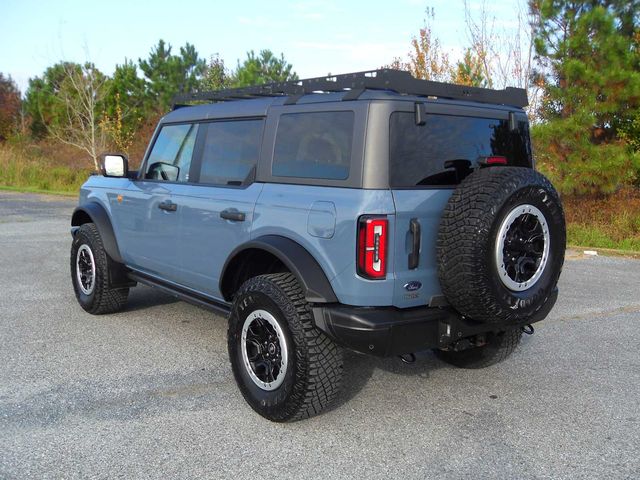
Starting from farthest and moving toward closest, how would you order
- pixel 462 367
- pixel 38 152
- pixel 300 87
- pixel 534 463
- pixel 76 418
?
pixel 38 152
pixel 462 367
pixel 300 87
pixel 76 418
pixel 534 463

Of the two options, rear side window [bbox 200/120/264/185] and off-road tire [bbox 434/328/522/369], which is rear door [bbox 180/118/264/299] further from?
off-road tire [bbox 434/328/522/369]

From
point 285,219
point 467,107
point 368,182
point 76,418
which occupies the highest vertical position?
point 467,107

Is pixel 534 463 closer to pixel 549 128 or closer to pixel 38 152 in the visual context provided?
pixel 549 128

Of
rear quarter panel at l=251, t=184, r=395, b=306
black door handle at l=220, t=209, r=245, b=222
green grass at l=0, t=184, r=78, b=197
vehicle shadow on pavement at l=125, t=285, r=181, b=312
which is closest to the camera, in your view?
rear quarter panel at l=251, t=184, r=395, b=306

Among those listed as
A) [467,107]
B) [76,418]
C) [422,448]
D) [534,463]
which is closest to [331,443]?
[422,448]

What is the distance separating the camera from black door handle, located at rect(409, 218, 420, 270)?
132 inches

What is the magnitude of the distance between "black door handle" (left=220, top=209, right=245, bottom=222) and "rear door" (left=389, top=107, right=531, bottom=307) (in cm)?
111

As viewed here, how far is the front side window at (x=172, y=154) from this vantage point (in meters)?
4.89

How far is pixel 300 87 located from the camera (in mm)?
4094

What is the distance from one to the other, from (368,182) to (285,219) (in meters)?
0.60

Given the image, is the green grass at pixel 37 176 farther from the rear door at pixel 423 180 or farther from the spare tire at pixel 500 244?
the spare tire at pixel 500 244

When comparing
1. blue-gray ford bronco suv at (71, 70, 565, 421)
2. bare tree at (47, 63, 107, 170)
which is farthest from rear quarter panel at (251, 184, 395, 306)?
bare tree at (47, 63, 107, 170)

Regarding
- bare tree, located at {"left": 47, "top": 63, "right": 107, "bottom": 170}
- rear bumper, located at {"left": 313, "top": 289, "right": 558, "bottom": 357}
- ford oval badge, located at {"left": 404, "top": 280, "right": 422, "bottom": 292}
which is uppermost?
bare tree, located at {"left": 47, "top": 63, "right": 107, "bottom": 170}

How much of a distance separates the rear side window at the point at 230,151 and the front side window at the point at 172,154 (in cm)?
23
